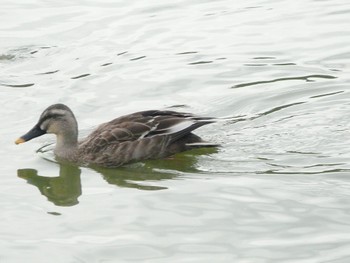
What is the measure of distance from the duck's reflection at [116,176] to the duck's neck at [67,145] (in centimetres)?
13

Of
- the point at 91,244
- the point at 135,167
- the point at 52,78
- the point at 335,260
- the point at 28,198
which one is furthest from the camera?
the point at 52,78

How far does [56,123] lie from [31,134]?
299 mm

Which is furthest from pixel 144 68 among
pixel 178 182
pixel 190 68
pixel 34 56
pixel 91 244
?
pixel 91 244

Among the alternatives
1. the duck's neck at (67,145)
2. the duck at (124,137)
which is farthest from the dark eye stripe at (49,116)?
the duck's neck at (67,145)

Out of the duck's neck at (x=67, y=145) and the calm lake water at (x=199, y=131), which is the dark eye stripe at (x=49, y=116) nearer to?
the duck's neck at (x=67, y=145)

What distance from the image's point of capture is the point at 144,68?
15242mm

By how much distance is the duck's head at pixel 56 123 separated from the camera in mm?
12445

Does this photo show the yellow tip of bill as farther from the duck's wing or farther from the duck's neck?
the duck's wing

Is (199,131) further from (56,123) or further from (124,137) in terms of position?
(56,123)

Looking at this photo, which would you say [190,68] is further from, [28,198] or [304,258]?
[304,258]

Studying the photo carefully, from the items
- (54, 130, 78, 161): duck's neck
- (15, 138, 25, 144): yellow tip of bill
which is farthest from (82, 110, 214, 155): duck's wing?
(15, 138, 25, 144): yellow tip of bill

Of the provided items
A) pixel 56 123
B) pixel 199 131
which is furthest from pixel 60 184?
pixel 199 131

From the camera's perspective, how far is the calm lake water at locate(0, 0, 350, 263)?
980cm

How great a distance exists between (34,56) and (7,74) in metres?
0.75
